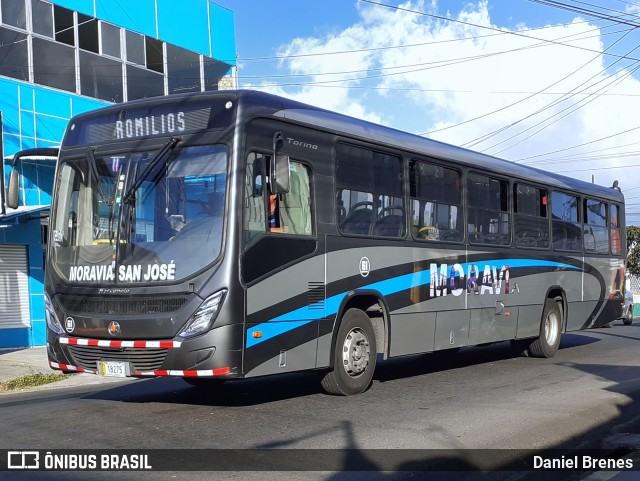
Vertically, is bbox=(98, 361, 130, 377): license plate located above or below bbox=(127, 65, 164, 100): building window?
below

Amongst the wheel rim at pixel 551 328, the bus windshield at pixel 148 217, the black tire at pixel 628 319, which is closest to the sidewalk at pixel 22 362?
the bus windshield at pixel 148 217

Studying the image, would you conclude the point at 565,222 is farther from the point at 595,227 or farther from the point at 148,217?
the point at 148,217

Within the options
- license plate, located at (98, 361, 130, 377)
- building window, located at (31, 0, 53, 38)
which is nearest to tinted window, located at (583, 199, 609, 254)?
license plate, located at (98, 361, 130, 377)

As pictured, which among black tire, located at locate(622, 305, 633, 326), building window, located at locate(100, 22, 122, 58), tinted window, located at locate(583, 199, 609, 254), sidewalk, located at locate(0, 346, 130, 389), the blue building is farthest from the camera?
black tire, located at locate(622, 305, 633, 326)

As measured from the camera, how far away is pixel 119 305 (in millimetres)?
8148

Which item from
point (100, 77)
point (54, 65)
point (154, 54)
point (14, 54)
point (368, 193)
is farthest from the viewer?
point (154, 54)

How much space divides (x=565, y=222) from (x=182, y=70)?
13991 millimetres

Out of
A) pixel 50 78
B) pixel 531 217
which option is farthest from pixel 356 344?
pixel 50 78

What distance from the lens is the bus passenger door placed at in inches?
321

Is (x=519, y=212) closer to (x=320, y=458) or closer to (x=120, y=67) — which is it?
(x=320, y=458)

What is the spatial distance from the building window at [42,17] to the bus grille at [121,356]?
568 inches

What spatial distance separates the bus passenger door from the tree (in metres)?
42.5

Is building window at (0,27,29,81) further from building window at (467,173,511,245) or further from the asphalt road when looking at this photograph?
building window at (467,173,511,245)

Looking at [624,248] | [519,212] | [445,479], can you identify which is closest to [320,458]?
[445,479]
